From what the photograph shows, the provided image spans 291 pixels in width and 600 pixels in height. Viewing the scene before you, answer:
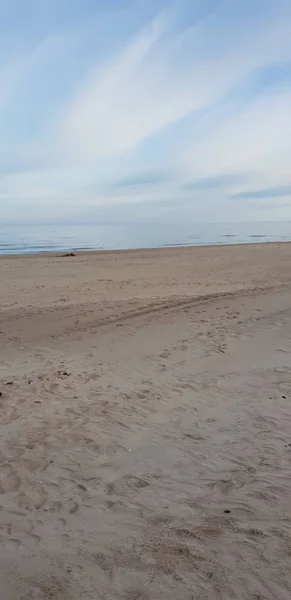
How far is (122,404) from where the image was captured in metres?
5.69

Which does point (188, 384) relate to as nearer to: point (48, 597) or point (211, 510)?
point (211, 510)

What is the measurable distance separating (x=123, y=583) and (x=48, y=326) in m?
7.39

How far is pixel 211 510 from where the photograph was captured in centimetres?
344

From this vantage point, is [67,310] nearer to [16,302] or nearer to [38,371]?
[16,302]

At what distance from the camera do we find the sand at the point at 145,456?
2848 mm

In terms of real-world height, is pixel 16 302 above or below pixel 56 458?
above

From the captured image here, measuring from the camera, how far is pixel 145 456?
4.37 m

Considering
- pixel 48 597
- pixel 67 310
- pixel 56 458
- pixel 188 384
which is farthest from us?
pixel 67 310

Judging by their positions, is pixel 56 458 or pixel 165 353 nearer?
pixel 56 458

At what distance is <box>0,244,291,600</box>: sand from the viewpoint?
9.34 feet

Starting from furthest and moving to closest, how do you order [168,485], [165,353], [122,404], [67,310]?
[67,310]
[165,353]
[122,404]
[168,485]

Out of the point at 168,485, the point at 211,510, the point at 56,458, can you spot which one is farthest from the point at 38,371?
the point at 211,510

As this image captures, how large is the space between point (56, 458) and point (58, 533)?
1.15m

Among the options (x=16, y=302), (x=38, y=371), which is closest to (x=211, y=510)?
(x=38, y=371)
